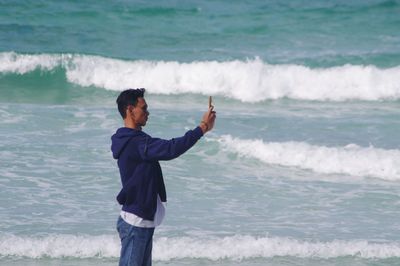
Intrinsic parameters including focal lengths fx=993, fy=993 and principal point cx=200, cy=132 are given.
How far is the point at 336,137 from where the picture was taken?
13992 mm

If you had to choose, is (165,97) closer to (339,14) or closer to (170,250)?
(339,14)

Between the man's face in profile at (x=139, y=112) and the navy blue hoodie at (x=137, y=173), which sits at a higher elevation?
the man's face in profile at (x=139, y=112)

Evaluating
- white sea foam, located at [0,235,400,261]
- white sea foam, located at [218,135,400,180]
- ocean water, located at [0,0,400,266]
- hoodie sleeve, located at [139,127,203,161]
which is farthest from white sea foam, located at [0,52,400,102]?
hoodie sleeve, located at [139,127,203,161]

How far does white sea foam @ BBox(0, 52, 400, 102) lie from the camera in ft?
60.1

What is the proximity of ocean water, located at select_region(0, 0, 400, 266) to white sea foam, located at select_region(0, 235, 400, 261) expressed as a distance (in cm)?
2

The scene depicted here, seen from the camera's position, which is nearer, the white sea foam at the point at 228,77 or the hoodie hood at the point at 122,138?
the hoodie hood at the point at 122,138

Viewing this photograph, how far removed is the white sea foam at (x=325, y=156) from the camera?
12.4 m

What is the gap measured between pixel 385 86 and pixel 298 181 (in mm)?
7185

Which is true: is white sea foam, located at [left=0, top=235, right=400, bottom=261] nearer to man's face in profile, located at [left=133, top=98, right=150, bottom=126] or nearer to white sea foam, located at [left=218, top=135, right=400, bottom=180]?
man's face in profile, located at [left=133, top=98, right=150, bottom=126]

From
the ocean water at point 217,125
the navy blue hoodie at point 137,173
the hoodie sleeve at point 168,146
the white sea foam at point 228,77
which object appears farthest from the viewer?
the white sea foam at point 228,77

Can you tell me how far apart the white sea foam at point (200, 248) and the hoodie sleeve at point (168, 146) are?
2.88m

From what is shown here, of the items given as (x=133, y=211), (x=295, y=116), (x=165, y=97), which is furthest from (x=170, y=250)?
(x=165, y=97)

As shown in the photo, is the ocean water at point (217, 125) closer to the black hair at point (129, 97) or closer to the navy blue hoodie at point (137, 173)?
the navy blue hoodie at point (137, 173)

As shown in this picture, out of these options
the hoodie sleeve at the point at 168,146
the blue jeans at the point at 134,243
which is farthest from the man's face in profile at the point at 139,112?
the blue jeans at the point at 134,243
